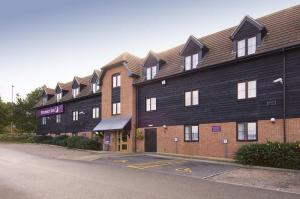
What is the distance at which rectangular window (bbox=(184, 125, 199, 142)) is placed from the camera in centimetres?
2553

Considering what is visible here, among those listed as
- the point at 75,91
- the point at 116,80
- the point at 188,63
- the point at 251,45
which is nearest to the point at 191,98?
the point at 188,63

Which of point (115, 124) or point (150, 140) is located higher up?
point (115, 124)

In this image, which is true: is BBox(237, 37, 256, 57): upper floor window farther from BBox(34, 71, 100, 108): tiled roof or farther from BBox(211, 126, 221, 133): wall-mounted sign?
BBox(34, 71, 100, 108): tiled roof

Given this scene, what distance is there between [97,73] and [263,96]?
21342 millimetres

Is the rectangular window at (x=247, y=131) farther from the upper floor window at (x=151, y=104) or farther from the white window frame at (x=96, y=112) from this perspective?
the white window frame at (x=96, y=112)

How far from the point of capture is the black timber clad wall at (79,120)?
3831 cm

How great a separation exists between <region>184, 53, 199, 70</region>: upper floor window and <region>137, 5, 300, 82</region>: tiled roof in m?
0.51

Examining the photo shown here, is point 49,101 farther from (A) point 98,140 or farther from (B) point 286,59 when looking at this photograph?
(B) point 286,59

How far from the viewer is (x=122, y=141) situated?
32.4 metres

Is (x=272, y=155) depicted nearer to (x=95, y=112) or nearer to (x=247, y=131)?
(x=247, y=131)

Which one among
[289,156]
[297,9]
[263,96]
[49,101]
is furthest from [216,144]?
[49,101]

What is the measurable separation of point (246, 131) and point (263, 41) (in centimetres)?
618

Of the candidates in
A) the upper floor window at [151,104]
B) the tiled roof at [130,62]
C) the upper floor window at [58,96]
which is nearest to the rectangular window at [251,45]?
the upper floor window at [151,104]

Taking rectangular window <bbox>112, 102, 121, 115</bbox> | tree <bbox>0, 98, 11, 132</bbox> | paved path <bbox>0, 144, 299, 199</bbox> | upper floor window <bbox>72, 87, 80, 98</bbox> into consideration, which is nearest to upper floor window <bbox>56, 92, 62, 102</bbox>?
upper floor window <bbox>72, 87, 80, 98</bbox>
